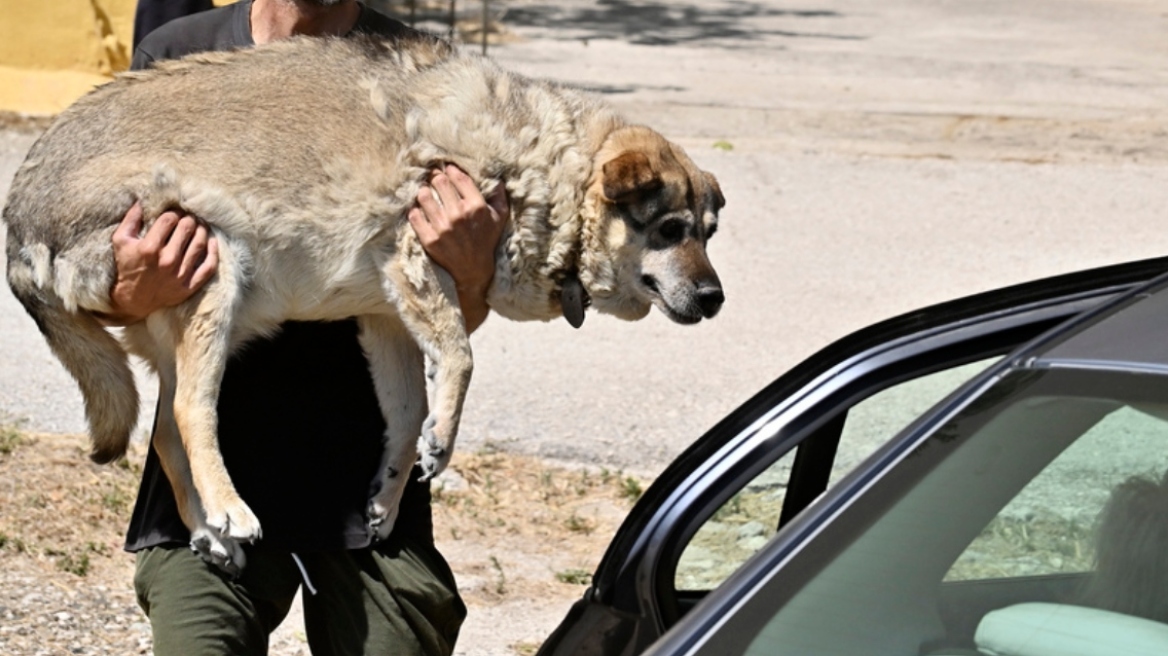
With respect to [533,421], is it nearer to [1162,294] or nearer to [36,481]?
[36,481]

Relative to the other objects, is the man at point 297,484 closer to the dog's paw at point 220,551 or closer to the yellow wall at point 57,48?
the dog's paw at point 220,551

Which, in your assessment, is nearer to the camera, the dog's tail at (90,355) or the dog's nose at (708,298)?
the dog's tail at (90,355)

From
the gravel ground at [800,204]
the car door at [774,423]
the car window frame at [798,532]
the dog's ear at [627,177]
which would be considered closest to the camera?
the car window frame at [798,532]

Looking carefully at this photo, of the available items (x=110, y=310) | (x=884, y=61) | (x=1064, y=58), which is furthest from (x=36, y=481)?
(x=1064, y=58)

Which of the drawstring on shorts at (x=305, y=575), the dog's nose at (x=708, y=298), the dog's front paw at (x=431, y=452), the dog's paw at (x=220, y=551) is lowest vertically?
the drawstring on shorts at (x=305, y=575)

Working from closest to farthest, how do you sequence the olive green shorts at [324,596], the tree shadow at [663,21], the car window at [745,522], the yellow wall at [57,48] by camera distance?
the car window at [745,522] < the olive green shorts at [324,596] < the yellow wall at [57,48] < the tree shadow at [663,21]

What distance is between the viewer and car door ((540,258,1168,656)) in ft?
9.10

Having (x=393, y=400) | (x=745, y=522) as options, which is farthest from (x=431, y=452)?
(x=745, y=522)

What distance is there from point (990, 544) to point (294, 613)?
353 centimetres

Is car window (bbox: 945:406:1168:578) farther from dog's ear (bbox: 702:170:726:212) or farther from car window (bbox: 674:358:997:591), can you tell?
dog's ear (bbox: 702:170:726:212)

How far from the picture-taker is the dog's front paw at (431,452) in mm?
3439

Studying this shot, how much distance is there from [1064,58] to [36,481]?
54.5 feet

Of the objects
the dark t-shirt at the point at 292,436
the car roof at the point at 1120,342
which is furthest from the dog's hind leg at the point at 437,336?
the car roof at the point at 1120,342

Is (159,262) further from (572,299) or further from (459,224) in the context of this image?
(572,299)
